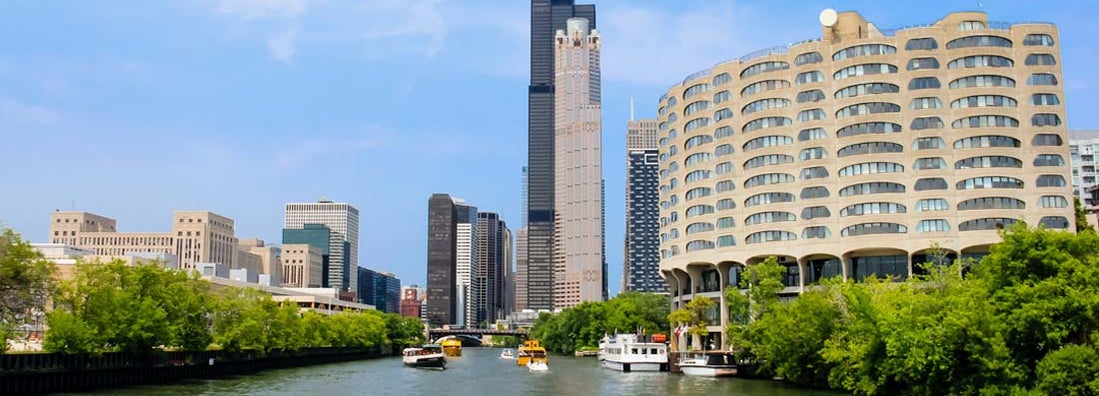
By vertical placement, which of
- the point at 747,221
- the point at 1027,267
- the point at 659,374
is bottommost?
the point at 659,374

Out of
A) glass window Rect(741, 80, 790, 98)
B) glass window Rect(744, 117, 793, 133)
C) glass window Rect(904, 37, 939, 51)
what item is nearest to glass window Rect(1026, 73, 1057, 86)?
glass window Rect(904, 37, 939, 51)

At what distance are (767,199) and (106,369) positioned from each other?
3917 inches

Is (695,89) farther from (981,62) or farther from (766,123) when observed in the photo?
(981,62)

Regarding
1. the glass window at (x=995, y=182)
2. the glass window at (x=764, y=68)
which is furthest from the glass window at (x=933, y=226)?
the glass window at (x=764, y=68)

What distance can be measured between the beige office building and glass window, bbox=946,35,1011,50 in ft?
0.49

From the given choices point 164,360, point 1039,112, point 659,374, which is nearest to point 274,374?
point 164,360

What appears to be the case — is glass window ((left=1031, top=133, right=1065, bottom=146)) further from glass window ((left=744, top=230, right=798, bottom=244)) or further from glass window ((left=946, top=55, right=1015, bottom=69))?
glass window ((left=744, top=230, right=798, bottom=244))

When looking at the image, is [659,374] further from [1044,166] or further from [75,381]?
[75,381]

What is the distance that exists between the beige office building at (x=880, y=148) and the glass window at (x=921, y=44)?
0.21 metres

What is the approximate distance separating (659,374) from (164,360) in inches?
2557

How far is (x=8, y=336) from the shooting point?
89062 millimetres

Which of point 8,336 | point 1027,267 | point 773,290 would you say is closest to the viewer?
point 1027,267

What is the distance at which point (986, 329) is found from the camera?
67188 millimetres

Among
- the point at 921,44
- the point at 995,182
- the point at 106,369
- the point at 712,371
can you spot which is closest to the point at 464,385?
the point at 712,371
